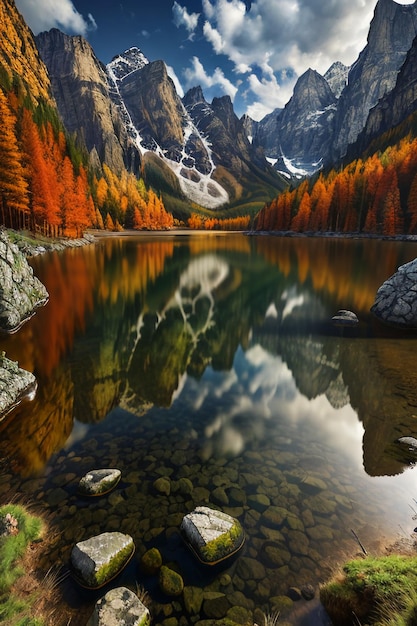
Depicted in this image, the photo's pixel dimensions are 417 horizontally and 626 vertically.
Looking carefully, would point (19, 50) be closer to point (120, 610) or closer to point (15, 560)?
point (15, 560)

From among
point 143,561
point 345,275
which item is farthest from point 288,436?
point 345,275

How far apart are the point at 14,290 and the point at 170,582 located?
22640 mm

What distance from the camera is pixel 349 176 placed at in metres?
112

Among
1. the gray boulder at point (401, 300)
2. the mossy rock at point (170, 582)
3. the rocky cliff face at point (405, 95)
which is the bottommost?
the mossy rock at point (170, 582)

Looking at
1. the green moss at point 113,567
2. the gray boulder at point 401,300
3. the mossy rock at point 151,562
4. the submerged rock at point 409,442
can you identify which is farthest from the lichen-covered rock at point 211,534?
the gray boulder at point 401,300

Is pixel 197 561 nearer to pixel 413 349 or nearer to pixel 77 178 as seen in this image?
pixel 413 349

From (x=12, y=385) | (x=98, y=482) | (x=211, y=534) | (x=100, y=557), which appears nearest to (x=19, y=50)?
(x=12, y=385)

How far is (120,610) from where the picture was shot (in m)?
5.44

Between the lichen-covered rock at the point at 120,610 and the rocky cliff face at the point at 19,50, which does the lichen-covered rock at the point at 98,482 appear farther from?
the rocky cliff face at the point at 19,50

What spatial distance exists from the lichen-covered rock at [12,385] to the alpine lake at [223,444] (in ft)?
1.74

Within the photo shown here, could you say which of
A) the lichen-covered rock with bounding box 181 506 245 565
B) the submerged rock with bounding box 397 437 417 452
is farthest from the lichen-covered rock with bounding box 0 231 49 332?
the submerged rock with bounding box 397 437 417 452

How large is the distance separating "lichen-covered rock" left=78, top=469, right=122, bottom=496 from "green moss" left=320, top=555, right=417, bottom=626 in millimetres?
5947

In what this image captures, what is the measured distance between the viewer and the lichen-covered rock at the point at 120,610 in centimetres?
526

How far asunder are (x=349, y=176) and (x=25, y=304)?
12339 centimetres
